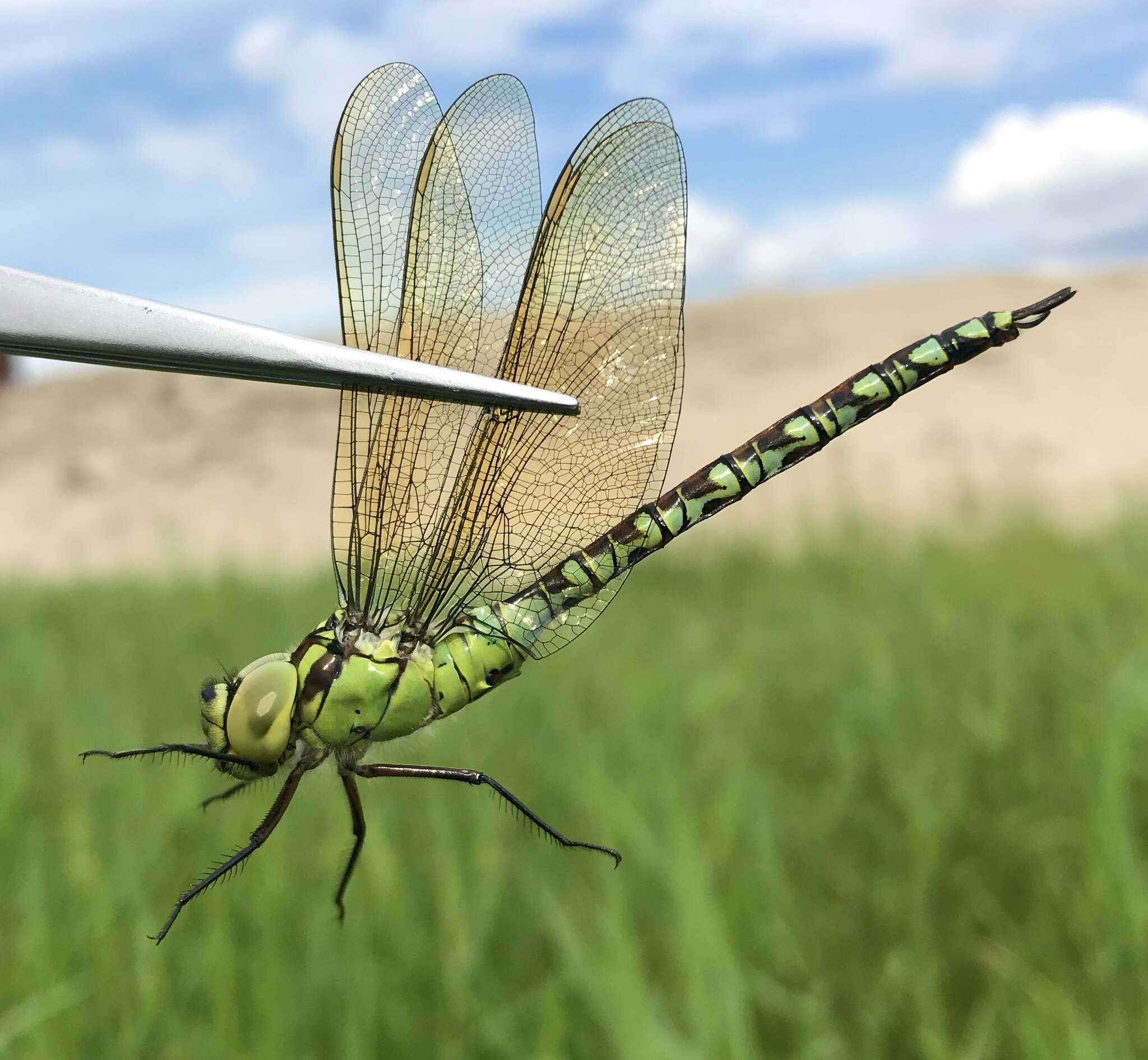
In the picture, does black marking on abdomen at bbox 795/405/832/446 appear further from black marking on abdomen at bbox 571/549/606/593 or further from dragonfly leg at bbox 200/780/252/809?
dragonfly leg at bbox 200/780/252/809

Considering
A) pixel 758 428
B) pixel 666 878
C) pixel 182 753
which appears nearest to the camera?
pixel 182 753

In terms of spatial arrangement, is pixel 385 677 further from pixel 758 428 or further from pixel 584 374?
pixel 758 428

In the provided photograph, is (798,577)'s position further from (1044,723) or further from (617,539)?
(617,539)

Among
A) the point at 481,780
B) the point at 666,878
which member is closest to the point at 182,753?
the point at 481,780

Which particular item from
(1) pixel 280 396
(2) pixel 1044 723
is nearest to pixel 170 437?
(1) pixel 280 396

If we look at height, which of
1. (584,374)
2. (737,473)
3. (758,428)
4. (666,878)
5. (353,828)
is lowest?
(666,878)

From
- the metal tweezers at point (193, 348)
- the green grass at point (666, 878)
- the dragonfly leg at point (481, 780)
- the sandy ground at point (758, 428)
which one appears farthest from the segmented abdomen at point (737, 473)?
the sandy ground at point (758, 428)
